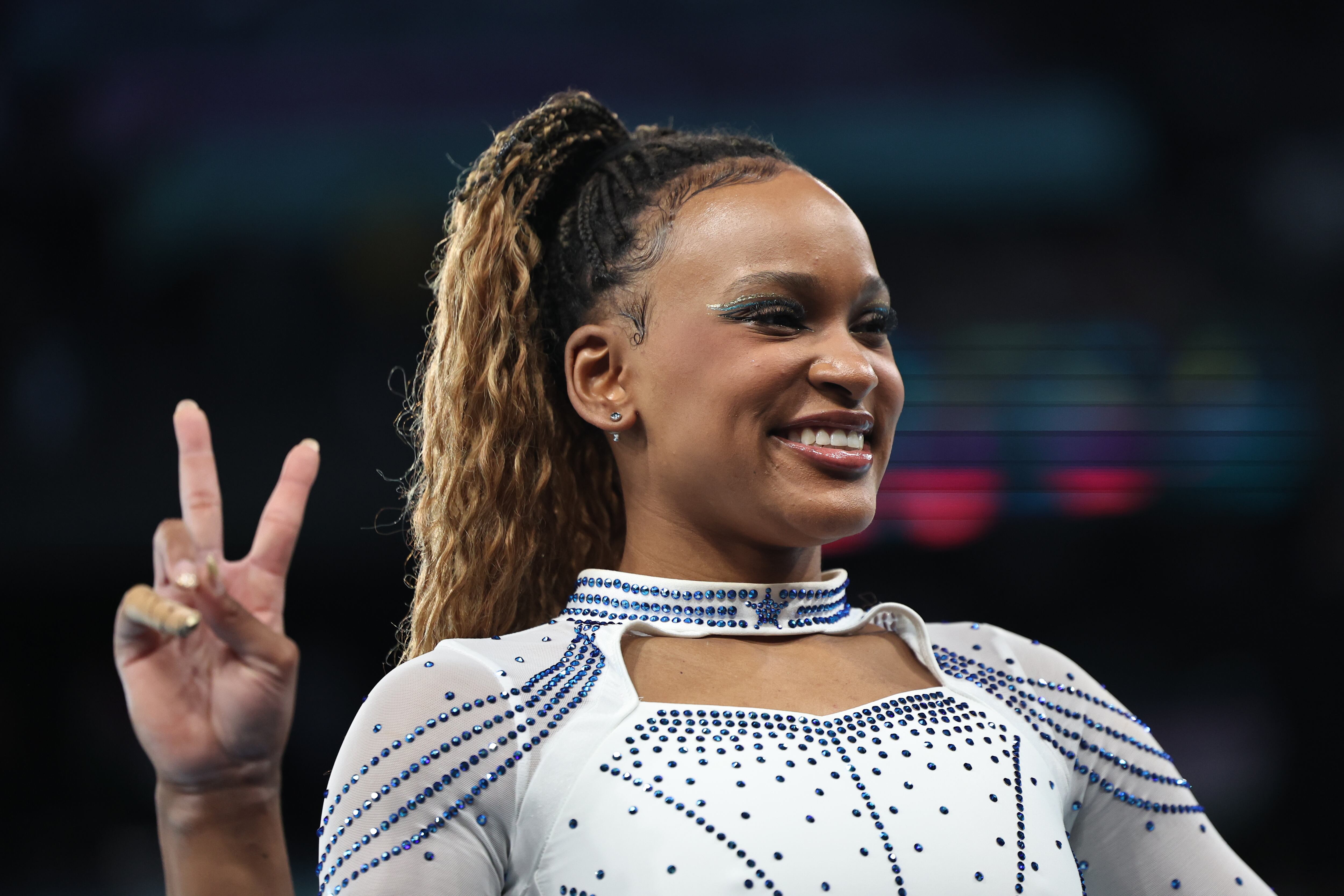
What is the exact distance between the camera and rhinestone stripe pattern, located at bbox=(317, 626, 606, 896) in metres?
1.47

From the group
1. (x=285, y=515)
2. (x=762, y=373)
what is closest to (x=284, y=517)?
(x=285, y=515)

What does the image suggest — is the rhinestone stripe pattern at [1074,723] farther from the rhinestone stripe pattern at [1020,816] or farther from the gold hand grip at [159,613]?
the gold hand grip at [159,613]

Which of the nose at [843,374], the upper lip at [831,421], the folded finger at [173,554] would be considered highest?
the nose at [843,374]

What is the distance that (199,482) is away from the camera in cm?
158

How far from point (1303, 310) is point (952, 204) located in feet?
3.08

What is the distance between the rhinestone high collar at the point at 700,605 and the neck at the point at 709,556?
→ 0.03 meters

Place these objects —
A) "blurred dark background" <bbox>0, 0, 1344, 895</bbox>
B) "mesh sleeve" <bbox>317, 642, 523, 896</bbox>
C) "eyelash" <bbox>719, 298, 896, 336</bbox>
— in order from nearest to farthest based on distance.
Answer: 1. "mesh sleeve" <bbox>317, 642, 523, 896</bbox>
2. "eyelash" <bbox>719, 298, 896, 336</bbox>
3. "blurred dark background" <bbox>0, 0, 1344, 895</bbox>

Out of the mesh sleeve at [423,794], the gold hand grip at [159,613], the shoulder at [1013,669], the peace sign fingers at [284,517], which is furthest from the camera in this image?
the shoulder at [1013,669]

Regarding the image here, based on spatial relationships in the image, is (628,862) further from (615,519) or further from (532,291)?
A: (532,291)

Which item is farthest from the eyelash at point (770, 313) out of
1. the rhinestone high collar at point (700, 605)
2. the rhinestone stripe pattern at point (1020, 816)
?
the rhinestone stripe pattern at point (1020, 816)

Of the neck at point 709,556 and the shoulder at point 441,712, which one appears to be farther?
the neck at point 709,556

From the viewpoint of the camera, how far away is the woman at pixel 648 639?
147cm

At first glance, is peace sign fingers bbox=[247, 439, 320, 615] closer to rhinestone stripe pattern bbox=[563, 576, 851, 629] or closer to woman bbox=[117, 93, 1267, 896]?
woman bbox=[117, 93, 1267, 896]

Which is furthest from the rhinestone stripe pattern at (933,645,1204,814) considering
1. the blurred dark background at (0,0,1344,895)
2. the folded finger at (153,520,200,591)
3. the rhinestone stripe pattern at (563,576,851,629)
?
the blurred dark background at (0,0,1344,895)
